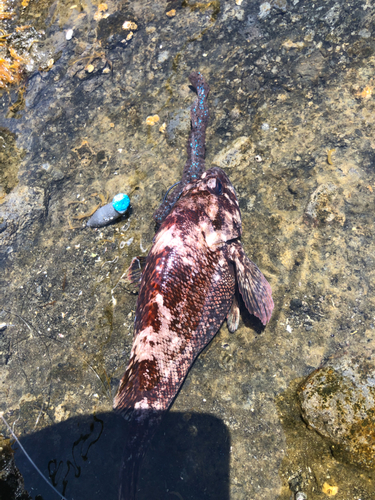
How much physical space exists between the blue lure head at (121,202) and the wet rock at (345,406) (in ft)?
9.59

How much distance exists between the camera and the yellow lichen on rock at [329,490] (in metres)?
2.50

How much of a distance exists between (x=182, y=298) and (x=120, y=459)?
5.32ft

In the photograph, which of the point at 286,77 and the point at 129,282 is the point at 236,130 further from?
the point at 129,282

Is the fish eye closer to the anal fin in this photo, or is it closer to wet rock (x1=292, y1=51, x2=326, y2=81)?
the anal fin

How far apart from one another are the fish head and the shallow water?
31cm

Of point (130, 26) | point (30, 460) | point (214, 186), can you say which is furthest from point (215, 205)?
point (130, 26)

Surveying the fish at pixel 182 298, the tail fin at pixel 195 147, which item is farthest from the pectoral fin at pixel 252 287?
the tail fin at pixel 195 147

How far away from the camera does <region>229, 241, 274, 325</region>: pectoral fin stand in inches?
123

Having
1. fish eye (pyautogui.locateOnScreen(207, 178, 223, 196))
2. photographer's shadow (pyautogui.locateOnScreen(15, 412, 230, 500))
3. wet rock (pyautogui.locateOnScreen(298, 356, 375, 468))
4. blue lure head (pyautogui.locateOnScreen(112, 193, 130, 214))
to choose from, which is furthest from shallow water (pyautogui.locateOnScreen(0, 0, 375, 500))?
fish eye (pyautogui.locateOnScreen(207, 178, 223, 196))

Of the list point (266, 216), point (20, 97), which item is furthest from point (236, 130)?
point (20, 97)

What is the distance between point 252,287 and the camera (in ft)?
10.5

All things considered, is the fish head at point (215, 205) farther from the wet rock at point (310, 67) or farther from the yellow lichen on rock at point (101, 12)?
the yellow lichen on rock at point (101, 12)

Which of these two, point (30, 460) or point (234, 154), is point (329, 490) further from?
point (234, 154)

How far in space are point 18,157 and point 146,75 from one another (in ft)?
8.23
